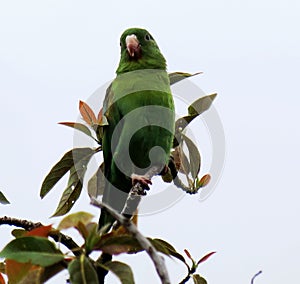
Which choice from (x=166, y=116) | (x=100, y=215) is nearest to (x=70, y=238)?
(x=100, y=215)

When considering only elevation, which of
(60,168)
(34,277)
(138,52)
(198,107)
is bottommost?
(34,277)

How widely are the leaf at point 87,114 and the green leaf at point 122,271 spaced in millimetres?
1507

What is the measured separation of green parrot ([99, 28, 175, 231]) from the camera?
3390mm

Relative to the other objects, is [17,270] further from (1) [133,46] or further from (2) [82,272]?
(1) [133,46]

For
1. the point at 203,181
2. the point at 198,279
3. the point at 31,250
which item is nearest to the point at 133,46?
the point at 203,181

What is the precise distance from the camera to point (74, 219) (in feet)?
5.48

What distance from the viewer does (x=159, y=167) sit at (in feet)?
10.8

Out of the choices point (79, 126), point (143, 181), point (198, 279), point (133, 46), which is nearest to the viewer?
point (198, 279)

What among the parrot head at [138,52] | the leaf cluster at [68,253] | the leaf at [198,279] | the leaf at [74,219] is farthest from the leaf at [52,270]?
the parrot head at [138,52]

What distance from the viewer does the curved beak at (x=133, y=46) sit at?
3934mm

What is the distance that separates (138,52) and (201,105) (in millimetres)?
929

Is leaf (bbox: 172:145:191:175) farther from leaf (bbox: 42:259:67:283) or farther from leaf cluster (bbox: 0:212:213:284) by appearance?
leaf (bbox: 42:259:67:283)

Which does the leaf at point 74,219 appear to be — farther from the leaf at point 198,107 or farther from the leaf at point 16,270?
the leaf at point 198,107

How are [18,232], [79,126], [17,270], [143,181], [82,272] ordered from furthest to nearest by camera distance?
[79,126]
[143,181]
[18,232]
[17,270]
[82,272]
